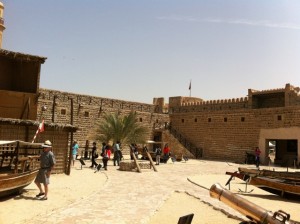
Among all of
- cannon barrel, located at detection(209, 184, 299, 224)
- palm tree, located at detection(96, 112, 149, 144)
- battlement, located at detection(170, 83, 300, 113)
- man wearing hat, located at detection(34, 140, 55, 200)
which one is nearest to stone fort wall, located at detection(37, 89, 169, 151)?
palm tree, located at detection(96, 112, 149, 144)

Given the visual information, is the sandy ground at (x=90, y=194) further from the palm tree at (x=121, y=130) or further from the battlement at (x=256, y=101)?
the battlement at (x=256, y=101)

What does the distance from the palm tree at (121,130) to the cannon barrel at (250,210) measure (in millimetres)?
17886

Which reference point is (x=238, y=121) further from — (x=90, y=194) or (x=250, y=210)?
(x=250, y=210)

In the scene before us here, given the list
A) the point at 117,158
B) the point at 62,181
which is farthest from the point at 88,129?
the point at 62,181

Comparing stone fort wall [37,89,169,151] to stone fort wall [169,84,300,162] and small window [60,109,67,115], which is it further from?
stone fort wall [169,84,300,162]

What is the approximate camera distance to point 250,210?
4.19 m

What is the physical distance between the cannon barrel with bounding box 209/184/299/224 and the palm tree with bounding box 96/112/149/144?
58.7ft

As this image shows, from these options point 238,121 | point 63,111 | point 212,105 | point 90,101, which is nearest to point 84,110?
point 90,101

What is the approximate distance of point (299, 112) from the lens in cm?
2280

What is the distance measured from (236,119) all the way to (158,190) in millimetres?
17597

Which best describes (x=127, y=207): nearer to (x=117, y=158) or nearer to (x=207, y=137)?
(x=117, y=158)

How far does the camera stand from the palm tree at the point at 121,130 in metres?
22.3

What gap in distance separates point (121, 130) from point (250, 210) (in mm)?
18401

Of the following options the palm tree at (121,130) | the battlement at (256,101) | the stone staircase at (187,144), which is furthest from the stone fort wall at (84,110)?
the battlement at (256,101)
